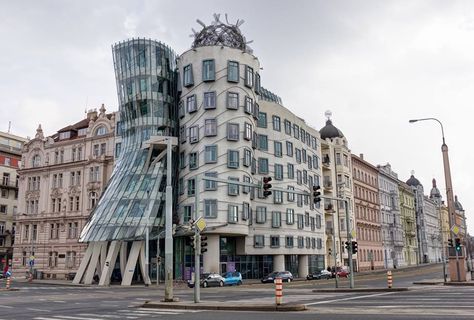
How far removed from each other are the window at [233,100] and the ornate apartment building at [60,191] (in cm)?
2244

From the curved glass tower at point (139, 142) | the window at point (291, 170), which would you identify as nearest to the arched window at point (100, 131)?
the curved glass tower at point (139, 142)

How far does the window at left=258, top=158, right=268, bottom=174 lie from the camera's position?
61.6 m

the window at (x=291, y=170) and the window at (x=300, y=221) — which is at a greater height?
the window at (x=291, y=170)

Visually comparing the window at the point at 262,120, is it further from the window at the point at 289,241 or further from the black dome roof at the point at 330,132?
the black dome roof at the point at 330,132

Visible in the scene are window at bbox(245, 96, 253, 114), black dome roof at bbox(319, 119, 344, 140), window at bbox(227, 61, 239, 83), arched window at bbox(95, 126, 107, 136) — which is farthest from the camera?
black dome roof at bbox(319, 119, 344, 140)

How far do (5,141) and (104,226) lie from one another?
56.5m

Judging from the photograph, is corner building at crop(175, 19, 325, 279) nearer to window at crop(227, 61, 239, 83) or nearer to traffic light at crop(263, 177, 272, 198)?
window at crop(227, 61, 239, 83)

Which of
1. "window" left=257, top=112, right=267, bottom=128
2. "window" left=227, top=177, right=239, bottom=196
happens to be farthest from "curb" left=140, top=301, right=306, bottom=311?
"window" left=257, top=112, right=267, bottom=128

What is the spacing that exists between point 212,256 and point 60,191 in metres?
31.8

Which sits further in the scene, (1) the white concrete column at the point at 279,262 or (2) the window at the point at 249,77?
(1) the white concrete column at the point at 279,262

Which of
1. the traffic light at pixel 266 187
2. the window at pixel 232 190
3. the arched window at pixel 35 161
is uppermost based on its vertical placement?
the arched window at pixel 35 161

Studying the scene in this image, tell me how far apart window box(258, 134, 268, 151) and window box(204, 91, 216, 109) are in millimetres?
9159

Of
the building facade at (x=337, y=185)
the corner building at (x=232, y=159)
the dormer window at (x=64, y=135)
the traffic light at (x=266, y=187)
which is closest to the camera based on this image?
the traffic light at (x=266, y=187)

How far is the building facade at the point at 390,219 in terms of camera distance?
99.9 meters
